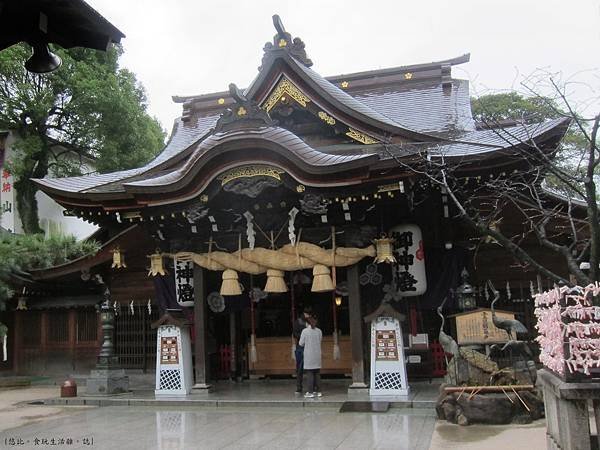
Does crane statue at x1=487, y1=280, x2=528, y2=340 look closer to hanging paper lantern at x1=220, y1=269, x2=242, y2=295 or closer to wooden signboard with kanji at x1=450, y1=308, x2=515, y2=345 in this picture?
wooden signboard with kanji at x1=450, y1=308, x2=515, y2=345

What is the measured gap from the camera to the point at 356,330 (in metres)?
11.3

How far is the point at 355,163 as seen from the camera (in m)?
10.3

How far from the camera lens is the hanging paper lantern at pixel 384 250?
11.1 meters

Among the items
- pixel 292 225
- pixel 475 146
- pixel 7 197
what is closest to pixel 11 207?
pixel 7 197

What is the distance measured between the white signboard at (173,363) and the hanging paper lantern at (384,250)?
4.34 meters

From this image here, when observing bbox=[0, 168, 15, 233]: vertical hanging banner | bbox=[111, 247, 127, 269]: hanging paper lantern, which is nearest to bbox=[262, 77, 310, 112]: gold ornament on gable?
bbox=[111, 247, 127, 269]: hanging paper lantern

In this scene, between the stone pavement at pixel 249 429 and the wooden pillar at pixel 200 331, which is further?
the wooden pillar at pixel 200 331

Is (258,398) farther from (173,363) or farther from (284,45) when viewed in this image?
(284,45)

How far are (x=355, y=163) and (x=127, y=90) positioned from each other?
1583 cm

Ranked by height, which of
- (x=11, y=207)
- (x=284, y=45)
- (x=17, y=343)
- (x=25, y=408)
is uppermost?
(x=284, y=45)

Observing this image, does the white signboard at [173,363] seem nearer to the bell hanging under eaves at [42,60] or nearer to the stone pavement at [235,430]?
the stone pavement at [235,430]

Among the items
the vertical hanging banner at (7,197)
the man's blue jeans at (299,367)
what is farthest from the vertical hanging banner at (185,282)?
the vertical hanging banner at (7,197)

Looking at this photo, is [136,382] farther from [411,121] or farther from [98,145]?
Answer: [98,145]

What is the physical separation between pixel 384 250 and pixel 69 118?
16.6 m
